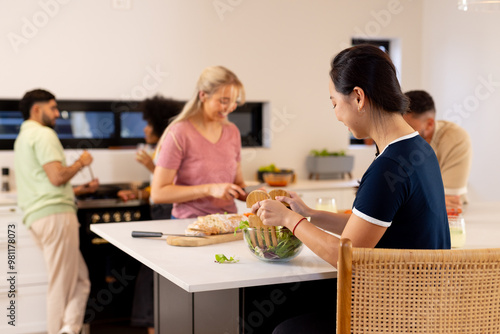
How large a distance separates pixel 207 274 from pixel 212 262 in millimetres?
176

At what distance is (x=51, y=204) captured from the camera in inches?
147

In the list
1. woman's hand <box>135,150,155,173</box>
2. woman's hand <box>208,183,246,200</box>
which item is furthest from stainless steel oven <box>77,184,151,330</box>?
woman's hand <box>208,183,246,200</box>

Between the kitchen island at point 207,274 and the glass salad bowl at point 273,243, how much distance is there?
0.09 ft

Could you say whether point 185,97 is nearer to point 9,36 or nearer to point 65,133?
point 65,133

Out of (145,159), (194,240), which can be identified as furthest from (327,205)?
(145,159)

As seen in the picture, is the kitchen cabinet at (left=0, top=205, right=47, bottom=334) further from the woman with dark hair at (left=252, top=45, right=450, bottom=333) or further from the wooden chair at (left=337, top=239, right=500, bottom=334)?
the wooden chair at (left=337, top=239, right=500, bottom=334)

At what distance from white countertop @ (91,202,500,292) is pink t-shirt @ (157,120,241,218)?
22 centimetres

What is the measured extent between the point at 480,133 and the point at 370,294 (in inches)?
140

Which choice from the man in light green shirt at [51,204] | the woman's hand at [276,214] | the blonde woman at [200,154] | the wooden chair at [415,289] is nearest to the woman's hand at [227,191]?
the blonde woman at [200,154]

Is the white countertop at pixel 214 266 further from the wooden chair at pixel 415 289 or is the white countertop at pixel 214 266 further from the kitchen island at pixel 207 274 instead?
the wooden chair at pixel 415 289

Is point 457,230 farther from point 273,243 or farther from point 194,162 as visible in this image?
point 194,162

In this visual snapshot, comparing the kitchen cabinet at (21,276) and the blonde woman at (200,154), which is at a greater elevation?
the blonde woman at (200,154)

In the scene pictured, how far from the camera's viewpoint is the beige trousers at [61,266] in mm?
3785

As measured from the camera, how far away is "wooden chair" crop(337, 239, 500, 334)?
148 cm
